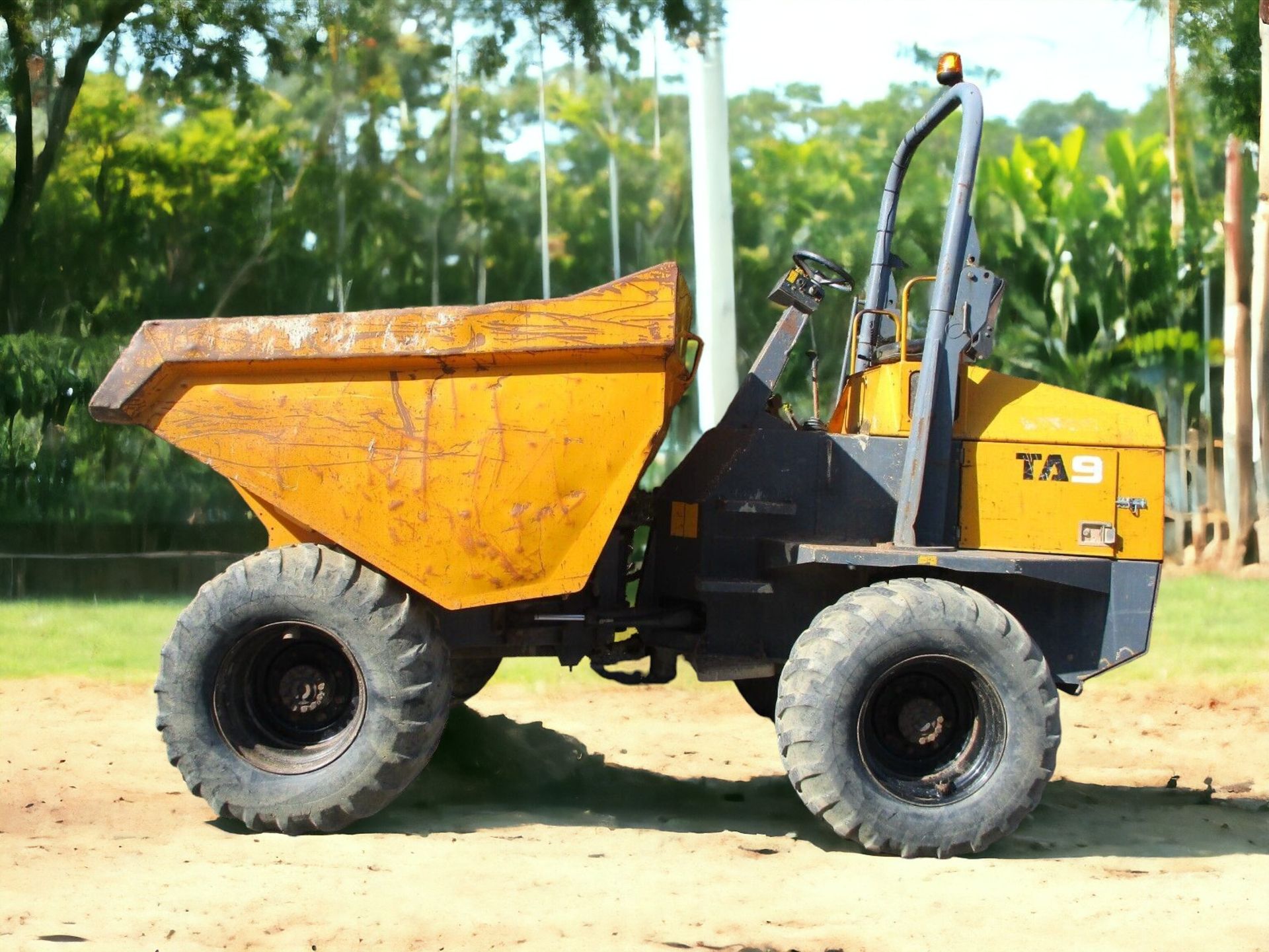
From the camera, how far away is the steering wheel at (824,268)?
6.64 m

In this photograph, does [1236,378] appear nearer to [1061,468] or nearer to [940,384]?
[1061,468]

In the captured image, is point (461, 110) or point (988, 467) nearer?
point (988, 467)

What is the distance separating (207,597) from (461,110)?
34.7ft

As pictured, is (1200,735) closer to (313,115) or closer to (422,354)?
(422,354)

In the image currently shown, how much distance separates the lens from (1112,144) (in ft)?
75.0

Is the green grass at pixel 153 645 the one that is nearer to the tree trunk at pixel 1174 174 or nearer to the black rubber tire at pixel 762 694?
the black rubber tire at pixel 762 694

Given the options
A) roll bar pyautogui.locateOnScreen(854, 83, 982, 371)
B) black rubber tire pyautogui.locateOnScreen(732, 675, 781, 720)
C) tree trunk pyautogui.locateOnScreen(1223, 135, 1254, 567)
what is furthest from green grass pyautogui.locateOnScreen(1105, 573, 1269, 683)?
roll bar pyautogui.locateOnScreen(854, 83, 982, 371)

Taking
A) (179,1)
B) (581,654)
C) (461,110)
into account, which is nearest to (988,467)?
(581,654)

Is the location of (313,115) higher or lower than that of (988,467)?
higher

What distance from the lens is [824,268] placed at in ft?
22.8

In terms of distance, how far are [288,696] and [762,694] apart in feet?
8.11

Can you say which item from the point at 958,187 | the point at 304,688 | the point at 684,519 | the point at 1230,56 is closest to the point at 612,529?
the point at 684,519

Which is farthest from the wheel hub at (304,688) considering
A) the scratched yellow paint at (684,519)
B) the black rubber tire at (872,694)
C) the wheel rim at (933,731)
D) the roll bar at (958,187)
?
the roll bar at (958,187)

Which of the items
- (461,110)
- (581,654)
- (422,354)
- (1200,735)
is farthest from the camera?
(461,110)
